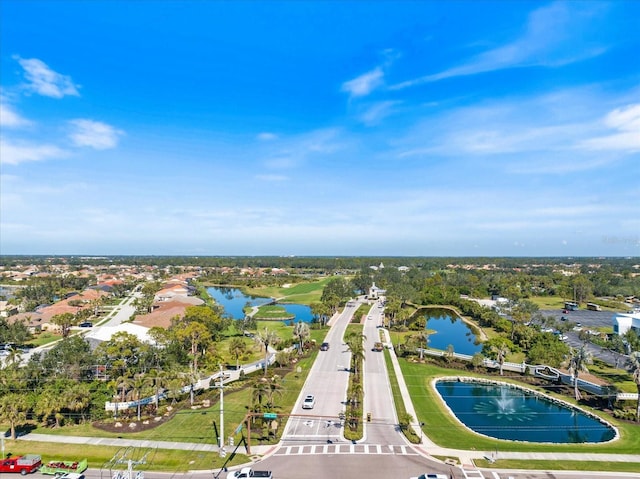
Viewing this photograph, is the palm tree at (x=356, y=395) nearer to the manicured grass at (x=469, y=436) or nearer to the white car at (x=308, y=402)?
the white car at (x=308, y=402)

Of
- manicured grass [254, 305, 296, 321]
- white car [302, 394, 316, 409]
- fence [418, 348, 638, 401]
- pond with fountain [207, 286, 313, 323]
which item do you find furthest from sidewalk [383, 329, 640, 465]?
manicured grass [254, 305, 296, 321]

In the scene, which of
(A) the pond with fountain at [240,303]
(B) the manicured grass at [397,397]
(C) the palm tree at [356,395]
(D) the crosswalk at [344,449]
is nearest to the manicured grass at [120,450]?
(D) the crosswalk at [344,449]

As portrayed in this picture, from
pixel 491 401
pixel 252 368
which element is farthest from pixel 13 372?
pixel 491 401

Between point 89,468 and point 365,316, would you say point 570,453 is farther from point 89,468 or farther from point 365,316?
point 365,316

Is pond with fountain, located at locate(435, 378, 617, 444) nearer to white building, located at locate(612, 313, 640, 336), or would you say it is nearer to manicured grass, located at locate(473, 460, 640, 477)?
manicured grass, located at locate(473, 460, 640, 477)

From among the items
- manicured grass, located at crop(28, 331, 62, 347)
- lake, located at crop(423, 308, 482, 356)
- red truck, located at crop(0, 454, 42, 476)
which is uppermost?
red truck, located at crop(0, 454, 42, 476)
